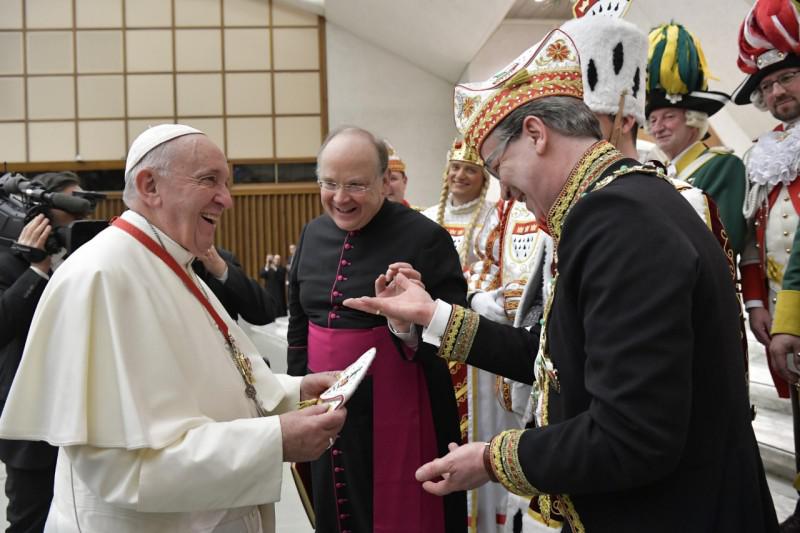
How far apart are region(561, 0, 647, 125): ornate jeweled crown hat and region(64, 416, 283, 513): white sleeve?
1.12 metres

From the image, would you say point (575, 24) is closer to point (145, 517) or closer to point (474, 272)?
point (145, 517)

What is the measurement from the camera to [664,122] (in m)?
2.72

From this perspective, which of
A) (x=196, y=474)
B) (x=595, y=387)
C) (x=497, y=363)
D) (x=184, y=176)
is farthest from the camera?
(x=497, y=363)

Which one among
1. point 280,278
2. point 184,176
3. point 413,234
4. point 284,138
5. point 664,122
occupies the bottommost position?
point 280,278

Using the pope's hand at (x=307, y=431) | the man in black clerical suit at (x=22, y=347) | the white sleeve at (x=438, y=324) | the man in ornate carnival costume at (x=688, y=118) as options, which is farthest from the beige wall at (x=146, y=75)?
the pope's hand at (x=307, y=431)

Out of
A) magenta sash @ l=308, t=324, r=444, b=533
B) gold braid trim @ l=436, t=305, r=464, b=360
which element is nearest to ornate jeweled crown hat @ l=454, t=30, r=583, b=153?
gold braid trim @ l=436, t=305, r=464, b=360

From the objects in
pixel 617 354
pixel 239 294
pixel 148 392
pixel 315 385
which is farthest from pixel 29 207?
pixel 617 354

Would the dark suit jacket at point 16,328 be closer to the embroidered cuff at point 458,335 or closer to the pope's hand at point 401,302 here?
the pope's hand at point 401,302

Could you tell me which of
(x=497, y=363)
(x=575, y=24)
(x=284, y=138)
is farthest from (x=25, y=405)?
(x=284, y=138)

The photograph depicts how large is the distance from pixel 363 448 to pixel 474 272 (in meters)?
1.60

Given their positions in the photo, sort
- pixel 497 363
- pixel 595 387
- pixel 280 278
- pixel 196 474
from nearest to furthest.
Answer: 1. pixel 595 387
2. pixel 196 474
3. pixel 497 363
4. pixel 280 278

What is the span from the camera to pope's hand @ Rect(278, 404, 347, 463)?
4.72 ft

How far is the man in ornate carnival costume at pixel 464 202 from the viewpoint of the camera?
151 inches

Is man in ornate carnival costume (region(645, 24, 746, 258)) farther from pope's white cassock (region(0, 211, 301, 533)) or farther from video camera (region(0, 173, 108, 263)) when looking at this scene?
video camera (region(0, 173, 108, 263))
